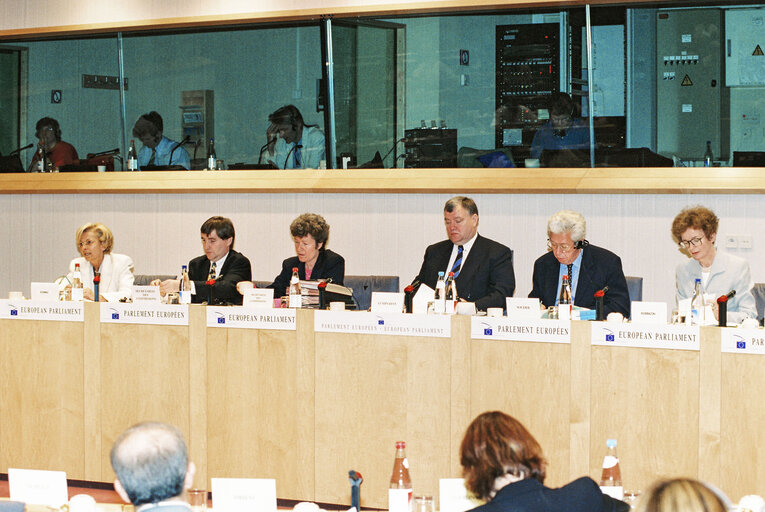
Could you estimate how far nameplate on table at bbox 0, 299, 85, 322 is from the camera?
462 cm

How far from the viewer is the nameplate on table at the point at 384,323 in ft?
13.4

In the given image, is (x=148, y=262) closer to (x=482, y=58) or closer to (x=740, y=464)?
(x=482, y=58)

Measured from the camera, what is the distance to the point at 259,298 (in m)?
4.38

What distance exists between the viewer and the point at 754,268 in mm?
5613

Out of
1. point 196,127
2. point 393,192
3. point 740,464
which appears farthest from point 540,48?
point 740,464

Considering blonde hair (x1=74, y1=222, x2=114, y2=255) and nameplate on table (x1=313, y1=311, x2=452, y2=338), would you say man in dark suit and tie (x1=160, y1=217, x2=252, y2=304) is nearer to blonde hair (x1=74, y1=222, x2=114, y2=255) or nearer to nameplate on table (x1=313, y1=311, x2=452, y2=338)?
blonde hair (x1=74, y1=222, x2=114, y2=255)

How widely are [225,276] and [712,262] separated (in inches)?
102

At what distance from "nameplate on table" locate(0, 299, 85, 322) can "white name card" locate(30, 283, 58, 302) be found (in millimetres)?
23

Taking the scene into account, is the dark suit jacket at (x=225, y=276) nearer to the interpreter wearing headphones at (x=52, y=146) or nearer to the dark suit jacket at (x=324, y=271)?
the dark suit jacket at (x=324, y=271)

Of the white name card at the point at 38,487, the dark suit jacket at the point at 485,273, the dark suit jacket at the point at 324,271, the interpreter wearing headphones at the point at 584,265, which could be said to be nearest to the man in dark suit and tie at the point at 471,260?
the dark suit jacket at the point at 485,273

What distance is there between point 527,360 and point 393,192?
262 cm

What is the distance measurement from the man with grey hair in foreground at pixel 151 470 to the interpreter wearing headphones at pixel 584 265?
9.89 ft

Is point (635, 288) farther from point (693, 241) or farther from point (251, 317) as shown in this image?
point (251, 317)

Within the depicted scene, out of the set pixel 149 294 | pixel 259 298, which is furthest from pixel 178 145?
pixel 259 298
